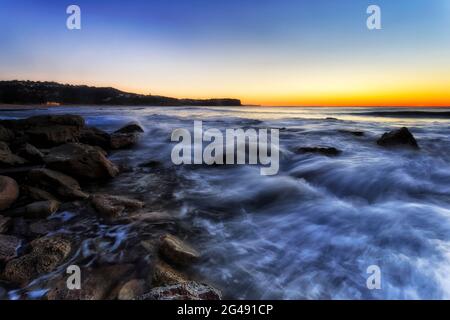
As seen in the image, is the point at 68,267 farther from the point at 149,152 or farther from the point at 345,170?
the point at 149,152

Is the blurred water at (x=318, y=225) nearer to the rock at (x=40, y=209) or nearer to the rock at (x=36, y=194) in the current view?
the rock at (x=36, y=194)

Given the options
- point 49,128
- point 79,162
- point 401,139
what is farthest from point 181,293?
point 401,139

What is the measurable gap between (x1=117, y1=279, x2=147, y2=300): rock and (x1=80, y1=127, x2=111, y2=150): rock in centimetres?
798

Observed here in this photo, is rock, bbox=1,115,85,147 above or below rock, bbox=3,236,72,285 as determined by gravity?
above

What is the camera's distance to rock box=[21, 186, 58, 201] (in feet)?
15.0

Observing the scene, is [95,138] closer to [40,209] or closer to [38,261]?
[40,209]

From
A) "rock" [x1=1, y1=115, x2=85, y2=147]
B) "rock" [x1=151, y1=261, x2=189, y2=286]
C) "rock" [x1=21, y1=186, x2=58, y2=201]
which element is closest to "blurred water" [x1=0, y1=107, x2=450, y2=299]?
"rock" [x1=151, y1=261, x2=189, y2=286]

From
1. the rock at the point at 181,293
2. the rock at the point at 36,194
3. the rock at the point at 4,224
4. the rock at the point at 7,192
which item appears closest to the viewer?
the rock at the point at 181,293

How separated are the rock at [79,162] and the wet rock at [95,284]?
3.31m

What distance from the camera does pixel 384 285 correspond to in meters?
2.99

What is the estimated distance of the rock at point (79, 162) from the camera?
562 centimetres

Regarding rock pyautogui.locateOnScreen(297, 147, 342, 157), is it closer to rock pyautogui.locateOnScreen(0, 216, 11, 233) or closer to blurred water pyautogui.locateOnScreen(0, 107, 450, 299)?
blurred water pyautogui.locateOnScreen(0, 107, 450, 299)

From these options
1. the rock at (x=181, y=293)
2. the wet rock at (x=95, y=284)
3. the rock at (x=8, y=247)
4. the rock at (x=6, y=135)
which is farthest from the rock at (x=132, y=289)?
the rock at (x=6, y=135)

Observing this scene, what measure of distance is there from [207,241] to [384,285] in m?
2.09
